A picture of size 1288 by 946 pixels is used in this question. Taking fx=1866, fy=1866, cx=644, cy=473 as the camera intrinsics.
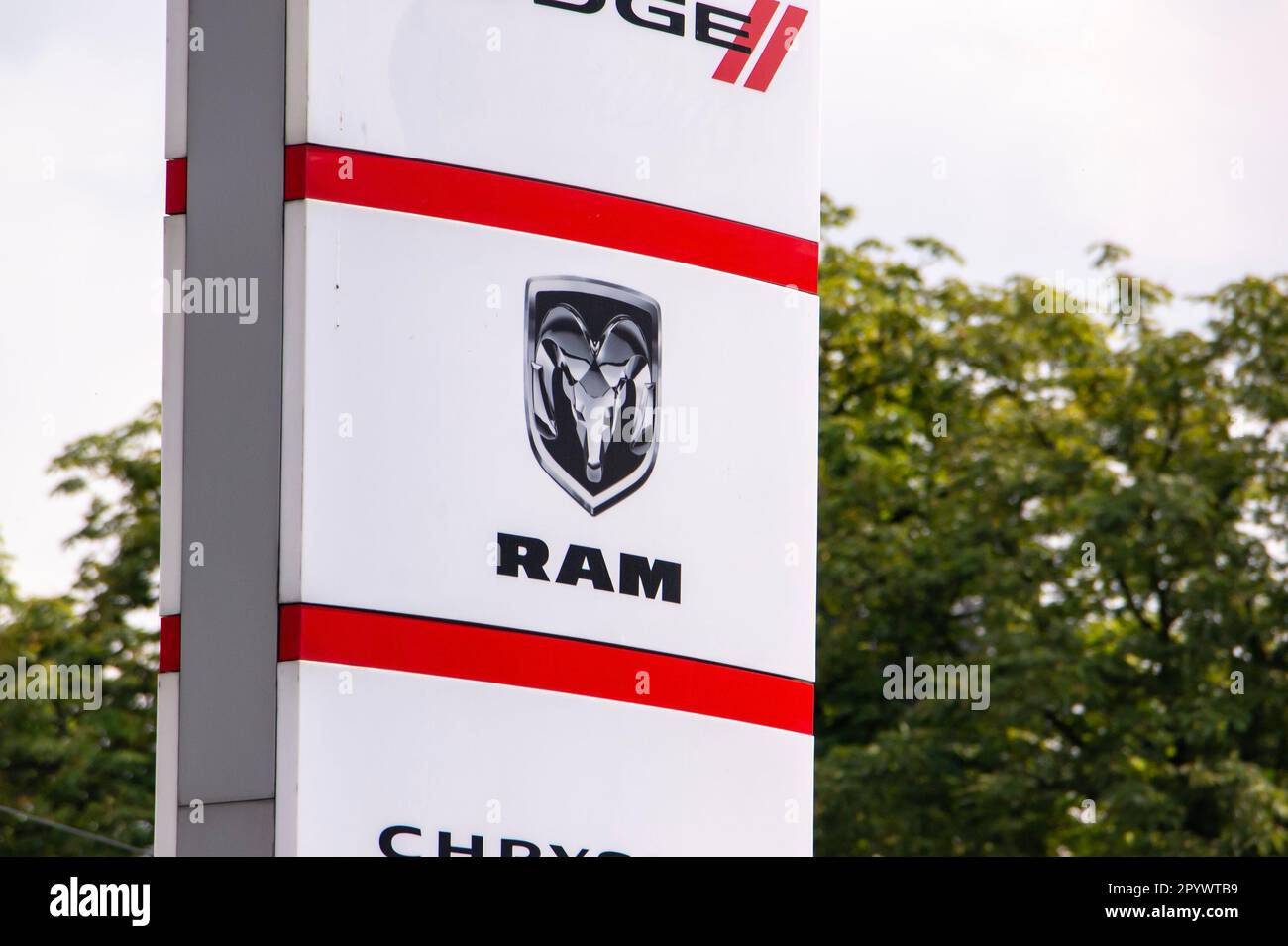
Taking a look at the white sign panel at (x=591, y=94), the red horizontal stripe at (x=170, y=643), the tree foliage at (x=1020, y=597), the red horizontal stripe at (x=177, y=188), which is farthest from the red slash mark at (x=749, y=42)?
the tree foliage at (x=1020, y=597)

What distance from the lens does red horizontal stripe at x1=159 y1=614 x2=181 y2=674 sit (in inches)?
217

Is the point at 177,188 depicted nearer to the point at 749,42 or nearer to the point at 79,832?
the point at 749,42

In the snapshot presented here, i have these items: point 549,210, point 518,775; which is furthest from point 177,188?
point 518,775

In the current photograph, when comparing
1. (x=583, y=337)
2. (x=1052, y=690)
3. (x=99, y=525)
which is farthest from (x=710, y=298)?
(x=99, y=525)

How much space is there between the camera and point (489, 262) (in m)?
5.96

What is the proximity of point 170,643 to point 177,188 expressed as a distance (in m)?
1.39

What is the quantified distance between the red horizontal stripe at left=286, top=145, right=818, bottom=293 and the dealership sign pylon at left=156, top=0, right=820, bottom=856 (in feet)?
0.04

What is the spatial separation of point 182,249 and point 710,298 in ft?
6.04

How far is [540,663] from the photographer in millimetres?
5930

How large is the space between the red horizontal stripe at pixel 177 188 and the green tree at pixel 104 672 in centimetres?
1610

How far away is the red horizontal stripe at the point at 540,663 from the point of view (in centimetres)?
549

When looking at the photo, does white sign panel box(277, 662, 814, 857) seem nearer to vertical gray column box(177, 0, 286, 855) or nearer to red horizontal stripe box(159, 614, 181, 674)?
vertical gray column box(177, 0, 286, 855)

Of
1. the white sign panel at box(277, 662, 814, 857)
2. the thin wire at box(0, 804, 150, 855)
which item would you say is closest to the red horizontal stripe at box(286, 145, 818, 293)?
the white sign panel at box(277, 662, 814, 857)
